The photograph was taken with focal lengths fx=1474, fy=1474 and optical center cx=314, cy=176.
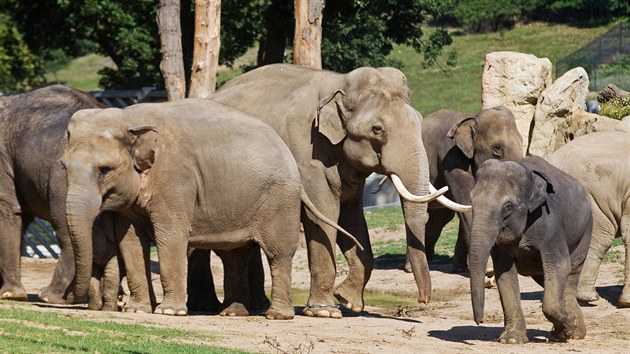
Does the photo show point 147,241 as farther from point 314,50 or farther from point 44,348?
point 314,50

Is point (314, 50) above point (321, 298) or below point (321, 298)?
above

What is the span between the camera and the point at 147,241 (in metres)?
14.3

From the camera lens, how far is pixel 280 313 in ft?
47.1

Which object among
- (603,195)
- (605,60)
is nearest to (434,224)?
(603,195)

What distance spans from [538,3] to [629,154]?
58.8 meters

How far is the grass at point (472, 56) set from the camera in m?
56.0

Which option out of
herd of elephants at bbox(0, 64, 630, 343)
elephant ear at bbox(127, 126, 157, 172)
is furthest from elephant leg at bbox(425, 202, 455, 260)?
elephant ear at bbox(127, 126, 157, 172)

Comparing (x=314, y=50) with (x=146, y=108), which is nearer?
(x=146, y=108)

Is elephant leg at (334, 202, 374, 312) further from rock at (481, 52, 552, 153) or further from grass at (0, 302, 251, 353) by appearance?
rock at (481, 52, 552, 153)

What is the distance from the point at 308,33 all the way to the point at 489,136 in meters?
3.81

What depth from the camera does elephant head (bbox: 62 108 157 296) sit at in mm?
13211

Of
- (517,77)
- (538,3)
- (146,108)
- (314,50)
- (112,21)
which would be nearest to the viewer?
(146,108)

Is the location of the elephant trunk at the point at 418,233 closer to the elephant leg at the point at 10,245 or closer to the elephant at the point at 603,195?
the elephant at the point at 603,195

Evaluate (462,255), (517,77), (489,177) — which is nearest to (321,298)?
(489,177)
